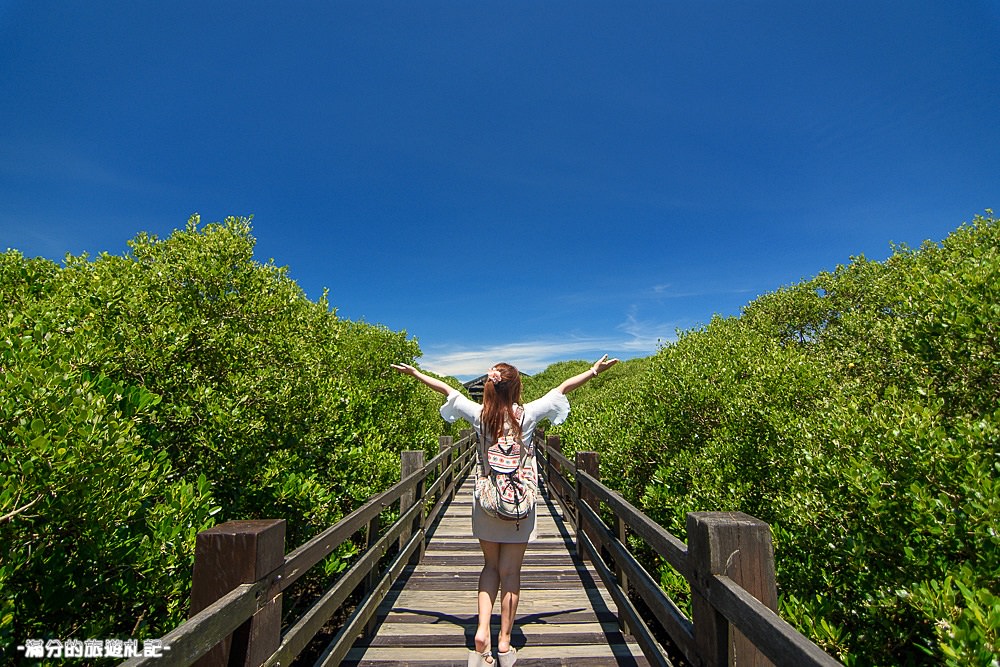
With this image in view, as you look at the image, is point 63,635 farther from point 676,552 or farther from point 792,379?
point 792,379

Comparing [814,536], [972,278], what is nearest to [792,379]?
[972,278]

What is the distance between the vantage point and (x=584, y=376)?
3342 mm

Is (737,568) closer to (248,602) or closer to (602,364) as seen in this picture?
(602,364)

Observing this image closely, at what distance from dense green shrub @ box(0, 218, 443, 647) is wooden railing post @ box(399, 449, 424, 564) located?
2.71ft

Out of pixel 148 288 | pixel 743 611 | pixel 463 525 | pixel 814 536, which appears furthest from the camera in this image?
pixel 463 525

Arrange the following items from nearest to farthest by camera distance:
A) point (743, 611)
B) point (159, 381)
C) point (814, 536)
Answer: point (743, 611) → point (814, 536) → point (159, 381)

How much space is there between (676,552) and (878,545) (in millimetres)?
2033

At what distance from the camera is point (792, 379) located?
5875 millimetres

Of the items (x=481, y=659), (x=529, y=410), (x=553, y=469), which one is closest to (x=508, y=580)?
(x=481, y=659)

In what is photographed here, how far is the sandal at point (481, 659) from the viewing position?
288 centimetres

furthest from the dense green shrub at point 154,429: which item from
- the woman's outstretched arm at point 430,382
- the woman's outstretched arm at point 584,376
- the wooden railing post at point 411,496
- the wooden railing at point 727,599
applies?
the wooden railing at point 727,599

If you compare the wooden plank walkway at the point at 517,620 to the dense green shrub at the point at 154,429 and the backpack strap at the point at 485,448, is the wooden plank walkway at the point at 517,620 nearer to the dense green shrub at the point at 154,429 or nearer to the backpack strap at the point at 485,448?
the dense green shrub at the point at 154,429

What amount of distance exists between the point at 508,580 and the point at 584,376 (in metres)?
1.53

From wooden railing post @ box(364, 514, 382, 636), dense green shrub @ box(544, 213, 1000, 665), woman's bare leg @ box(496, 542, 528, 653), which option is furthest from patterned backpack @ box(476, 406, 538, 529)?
dense green shrub @ box(544, 213, 1000, 665)
